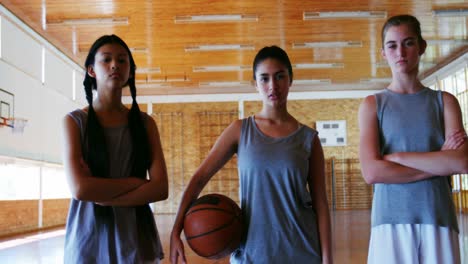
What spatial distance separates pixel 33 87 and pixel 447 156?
11104 millimetres

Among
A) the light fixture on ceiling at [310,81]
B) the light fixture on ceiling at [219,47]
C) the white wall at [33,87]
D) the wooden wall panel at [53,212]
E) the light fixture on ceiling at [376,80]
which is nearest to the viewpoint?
the white wall at [33,87]

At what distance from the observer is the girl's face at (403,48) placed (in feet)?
6.35

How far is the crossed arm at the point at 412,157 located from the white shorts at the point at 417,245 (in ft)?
0.60

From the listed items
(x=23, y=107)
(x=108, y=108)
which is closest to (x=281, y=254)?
(x=108, y=108)

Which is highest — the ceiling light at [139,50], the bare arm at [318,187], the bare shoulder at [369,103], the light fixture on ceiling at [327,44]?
the ceiling light at [139,50]

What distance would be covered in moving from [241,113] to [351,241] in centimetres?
1116

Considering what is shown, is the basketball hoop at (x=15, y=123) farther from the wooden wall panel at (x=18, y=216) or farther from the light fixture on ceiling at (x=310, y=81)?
the light fixture on ceiling at (x=310, y=81)

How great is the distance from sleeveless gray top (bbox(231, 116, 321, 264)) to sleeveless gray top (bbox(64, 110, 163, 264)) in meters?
0.36

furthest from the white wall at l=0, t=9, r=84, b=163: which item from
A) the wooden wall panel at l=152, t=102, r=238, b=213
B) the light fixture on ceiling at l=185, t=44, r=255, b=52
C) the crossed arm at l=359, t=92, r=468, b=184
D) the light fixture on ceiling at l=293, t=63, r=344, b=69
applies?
the crossed arm at l=359, t=92, r=468, b=184

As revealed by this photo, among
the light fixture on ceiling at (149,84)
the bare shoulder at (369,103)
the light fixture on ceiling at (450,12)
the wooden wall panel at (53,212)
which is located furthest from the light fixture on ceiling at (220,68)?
the bare shoulder at (369,103)

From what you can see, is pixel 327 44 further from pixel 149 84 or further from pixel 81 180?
pixel 81 180

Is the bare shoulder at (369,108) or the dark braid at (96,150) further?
the bare shoulder at (369,108)

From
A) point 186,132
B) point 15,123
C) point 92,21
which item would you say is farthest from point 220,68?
point 15,123

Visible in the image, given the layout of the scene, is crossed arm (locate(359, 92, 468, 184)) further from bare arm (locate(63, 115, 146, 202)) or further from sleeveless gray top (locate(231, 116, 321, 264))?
bare arm (locate(63, 115, 146, 202))
